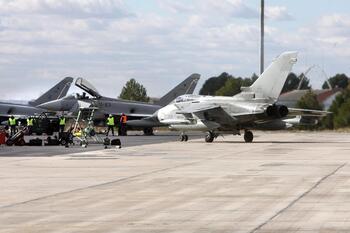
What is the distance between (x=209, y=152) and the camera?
3462cm

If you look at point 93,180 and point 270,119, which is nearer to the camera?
point 93,180

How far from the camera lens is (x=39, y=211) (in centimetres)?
1469

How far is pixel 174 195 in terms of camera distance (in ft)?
56.5

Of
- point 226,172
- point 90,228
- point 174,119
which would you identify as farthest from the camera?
point 174,119

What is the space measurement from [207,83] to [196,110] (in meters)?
122

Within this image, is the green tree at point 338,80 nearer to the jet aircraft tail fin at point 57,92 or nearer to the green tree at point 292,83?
the green tree at point 292,83

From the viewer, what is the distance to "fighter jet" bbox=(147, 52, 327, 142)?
44.0 metres

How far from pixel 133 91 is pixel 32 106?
4133 centimetres

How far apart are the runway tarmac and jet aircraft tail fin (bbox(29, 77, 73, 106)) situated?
5000 centimetres

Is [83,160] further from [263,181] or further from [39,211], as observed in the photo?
[39,211]

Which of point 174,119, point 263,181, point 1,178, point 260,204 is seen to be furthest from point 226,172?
point 174,119

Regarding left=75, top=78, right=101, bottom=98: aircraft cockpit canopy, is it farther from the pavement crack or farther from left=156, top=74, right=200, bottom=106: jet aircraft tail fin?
the pavement crack

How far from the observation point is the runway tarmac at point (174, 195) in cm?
1311

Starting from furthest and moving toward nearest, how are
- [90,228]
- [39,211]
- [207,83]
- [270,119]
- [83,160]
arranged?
[207,83]
[270,119]
[83,160]
[39,211]
[90,228]
